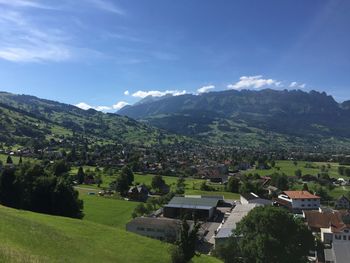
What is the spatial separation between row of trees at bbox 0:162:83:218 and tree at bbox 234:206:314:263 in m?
26.9

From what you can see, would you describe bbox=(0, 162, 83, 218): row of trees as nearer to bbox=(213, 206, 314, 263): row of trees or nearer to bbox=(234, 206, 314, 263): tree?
bbox=(213, 206, 314, 263): row of trees

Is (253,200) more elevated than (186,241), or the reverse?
(186,241)

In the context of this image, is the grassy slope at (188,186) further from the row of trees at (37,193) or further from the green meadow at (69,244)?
the green meadow at (69,244)

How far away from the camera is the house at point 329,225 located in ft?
239

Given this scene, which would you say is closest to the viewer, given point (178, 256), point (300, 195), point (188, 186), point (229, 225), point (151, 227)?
point (178, 256)

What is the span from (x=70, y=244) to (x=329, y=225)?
60797 mm

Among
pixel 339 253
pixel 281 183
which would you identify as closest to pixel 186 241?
pixel 339 253

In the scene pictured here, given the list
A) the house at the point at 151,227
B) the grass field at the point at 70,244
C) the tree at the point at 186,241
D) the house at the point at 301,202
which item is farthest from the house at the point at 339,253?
the house at the point at 301,202

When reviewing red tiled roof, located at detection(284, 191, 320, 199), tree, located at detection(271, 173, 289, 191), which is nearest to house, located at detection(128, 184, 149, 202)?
red tiled roof, located at detection(284, 191, 320, 199)

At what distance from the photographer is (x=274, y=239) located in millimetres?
43031

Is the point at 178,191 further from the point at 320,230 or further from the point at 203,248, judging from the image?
the point at 203,248

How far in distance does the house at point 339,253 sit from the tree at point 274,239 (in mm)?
12244

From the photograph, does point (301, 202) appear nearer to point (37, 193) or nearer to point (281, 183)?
point (281, 183)

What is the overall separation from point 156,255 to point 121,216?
52919mm
